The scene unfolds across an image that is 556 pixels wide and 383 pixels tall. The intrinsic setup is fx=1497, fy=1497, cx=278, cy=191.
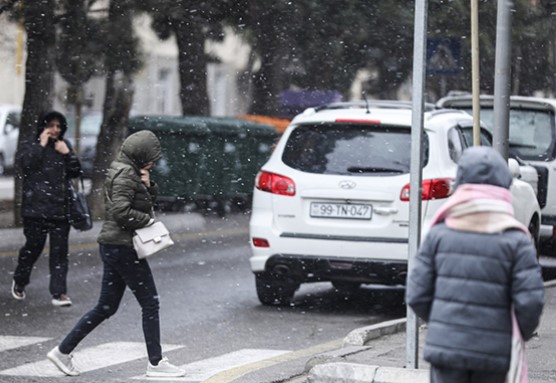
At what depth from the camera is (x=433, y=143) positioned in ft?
38.7

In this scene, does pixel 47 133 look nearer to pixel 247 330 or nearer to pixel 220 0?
pixel 247 330

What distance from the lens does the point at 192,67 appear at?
85.3ft

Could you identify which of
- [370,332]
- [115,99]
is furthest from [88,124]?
[370,332]

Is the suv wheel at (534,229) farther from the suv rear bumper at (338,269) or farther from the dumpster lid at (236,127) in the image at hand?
the dumpster lid at (236,127)

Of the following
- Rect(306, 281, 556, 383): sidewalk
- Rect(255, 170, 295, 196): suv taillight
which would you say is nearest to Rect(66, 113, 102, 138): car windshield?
Rect(255, 170, 295, 196): suv taillight

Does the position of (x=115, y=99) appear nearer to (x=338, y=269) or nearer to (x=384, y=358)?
(x=338, y=269)

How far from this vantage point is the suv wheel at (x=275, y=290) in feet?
40.6

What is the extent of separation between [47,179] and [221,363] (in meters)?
3.54

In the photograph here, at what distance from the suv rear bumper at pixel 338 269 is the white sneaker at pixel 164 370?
294 centimetres

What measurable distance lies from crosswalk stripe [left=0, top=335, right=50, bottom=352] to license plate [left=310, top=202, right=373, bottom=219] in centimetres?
251

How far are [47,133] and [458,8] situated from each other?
14913 millimetres

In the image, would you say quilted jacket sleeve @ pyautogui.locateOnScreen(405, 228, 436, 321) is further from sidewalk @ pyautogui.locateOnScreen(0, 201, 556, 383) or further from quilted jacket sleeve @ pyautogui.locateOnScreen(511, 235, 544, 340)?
sidewalk @ pyautogui.locateOnScreen(0, 201, 556, 383)

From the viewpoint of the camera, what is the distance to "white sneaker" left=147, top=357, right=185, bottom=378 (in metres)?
8.82

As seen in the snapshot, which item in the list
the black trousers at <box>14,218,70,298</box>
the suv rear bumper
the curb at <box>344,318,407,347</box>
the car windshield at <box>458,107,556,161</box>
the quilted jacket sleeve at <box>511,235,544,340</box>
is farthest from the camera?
the car windshield at <box>458,107,556,161</box>
